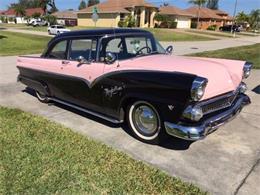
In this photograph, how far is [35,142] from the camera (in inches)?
181

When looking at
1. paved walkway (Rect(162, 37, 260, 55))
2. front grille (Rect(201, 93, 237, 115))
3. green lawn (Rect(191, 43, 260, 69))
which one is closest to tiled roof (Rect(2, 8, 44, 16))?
paved walkway (Rect(162, 37, 260, 55))

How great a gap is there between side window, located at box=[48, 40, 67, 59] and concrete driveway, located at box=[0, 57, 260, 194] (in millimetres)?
1094

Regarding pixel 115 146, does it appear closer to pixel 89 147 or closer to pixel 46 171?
pixel 89 147

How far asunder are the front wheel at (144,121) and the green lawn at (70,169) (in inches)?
21.4

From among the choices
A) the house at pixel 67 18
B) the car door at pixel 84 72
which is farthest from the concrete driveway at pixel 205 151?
the house at pixel 67 18

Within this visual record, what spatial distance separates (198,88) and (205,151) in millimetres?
1124

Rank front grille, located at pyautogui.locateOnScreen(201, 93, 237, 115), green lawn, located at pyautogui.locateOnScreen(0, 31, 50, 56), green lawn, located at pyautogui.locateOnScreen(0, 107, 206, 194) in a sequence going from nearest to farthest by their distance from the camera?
green lawn, located at pyautogui.locateOnScreen(0, 107, 206, 194) → front grille, located at pyautogui.locateOnScreen(201, 93, 237, 115) → green lawn, located at pyautogui.locateOnScreen(0, 31, 50, 56)

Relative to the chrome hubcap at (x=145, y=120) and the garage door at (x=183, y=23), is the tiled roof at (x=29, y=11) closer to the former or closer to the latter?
the garage door at (x=183, y=23)

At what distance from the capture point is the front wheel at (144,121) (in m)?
4.39

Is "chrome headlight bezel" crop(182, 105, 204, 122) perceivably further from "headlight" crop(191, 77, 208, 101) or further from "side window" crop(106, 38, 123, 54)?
"side window" crop(106, 38, 123, 54)

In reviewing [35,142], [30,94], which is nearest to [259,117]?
[35,142]

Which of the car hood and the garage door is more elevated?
the car hood

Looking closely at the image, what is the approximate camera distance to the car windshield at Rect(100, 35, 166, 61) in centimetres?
505

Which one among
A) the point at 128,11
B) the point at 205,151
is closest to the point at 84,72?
the point at 205,151
